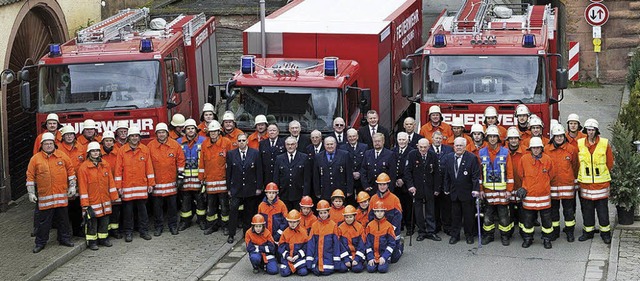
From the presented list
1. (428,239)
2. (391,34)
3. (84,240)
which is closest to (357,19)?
(391,34)

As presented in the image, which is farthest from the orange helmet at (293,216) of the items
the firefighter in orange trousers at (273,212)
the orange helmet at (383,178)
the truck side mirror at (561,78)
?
the truck side mirror at (561,78)

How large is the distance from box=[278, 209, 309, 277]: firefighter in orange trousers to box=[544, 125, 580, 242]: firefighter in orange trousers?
11.3ft

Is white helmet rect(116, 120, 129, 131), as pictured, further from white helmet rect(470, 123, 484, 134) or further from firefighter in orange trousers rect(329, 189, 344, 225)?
white helmet rect(470, 123, 484, 134)

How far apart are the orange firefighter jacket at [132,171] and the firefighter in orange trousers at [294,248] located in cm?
268

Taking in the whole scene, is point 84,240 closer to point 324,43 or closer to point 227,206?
point 227,206

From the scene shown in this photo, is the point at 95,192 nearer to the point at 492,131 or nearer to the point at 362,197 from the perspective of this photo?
the point at 362,197

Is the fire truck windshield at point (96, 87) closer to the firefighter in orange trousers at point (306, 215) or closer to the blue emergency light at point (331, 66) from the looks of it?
the blue emergency light at point (331, 66)

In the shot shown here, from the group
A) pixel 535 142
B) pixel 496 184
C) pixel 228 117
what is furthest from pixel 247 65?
pixel 535 142

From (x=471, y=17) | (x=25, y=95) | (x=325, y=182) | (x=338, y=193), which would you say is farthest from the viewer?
(x=471, y=17)

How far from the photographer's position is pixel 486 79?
18.2m

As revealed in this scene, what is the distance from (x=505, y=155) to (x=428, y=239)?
1.60 meters

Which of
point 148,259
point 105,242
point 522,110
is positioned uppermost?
point 522,110

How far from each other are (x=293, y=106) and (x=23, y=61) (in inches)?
226

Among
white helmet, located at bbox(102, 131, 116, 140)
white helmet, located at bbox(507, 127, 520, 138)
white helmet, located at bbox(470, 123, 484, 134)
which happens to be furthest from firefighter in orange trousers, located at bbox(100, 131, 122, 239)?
white helmet, located at bbox(507, 127, 520, 138)
